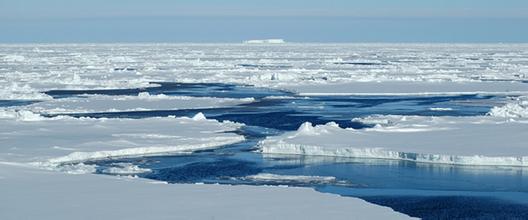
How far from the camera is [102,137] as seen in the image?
1434cm

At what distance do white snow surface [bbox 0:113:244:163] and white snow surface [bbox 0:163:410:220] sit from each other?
2358 millimetres

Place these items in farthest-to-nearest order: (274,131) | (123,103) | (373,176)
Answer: (123,103) < (274,131) < (373,176)

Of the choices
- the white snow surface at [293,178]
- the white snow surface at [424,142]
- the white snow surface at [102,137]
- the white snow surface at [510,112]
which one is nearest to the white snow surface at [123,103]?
the white snow surface at [102,137]

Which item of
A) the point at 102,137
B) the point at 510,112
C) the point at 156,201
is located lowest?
the point at 156,201

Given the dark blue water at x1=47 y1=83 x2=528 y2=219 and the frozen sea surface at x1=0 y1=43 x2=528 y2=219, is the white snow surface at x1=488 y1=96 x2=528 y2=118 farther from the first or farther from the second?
the dark blue water at x1=47 y1=83 x2=528 y2=219

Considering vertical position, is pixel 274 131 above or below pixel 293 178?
above

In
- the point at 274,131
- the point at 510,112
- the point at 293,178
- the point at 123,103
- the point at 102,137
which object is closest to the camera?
the point at 293,178

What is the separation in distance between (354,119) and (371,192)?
7.44 m

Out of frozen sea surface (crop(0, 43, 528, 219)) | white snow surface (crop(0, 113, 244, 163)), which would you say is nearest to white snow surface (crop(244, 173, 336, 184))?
frozen sea surface (crop(0, 43, 528, 219))

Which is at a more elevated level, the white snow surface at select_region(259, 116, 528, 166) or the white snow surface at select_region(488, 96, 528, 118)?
the white snow surface at select_region(488, 96, 528, 118)

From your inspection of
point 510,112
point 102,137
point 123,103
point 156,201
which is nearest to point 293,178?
point 156,201

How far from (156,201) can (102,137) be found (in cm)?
574

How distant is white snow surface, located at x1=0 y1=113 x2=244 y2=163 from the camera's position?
1269 cm

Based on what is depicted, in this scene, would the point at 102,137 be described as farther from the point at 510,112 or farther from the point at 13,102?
the point at 13,102
